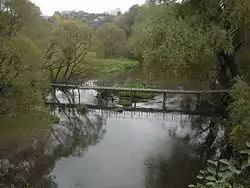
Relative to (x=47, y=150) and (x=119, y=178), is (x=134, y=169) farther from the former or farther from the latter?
(x=47, y=150)

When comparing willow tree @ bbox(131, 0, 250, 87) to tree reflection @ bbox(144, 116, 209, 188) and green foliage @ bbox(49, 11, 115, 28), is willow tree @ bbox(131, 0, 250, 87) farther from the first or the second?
green foliage @ bbox(49, 11, 115, 28)

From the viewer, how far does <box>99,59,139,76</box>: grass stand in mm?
46594

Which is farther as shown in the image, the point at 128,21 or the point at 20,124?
the point at 128,21

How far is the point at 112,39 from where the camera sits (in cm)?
5566

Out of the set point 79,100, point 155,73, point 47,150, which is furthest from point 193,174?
point 79,100

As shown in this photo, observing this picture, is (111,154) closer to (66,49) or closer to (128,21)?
(66,49)

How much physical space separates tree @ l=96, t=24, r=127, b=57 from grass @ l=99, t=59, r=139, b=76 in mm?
2416

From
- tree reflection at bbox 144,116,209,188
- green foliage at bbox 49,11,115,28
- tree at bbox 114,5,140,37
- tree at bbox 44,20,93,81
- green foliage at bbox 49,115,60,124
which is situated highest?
green foliage at bbox 49,11,115,28

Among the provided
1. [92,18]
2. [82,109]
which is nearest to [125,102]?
[82,109]

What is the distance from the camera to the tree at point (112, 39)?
55072 mm

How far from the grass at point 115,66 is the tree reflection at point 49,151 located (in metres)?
21.4

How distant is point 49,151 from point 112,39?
127ft

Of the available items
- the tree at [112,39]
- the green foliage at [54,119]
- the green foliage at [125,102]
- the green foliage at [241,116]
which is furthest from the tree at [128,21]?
the green foliage at [241,116]

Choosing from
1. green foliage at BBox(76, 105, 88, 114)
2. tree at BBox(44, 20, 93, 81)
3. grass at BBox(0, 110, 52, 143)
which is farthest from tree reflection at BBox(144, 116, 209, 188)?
tree at BBox(44, 20, 93, 81)
